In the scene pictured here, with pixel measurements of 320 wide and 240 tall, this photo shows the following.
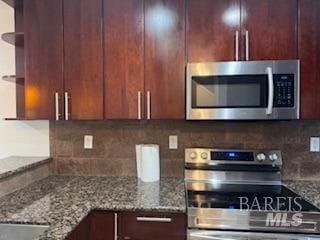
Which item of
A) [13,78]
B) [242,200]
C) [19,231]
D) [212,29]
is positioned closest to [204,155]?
[242,200]

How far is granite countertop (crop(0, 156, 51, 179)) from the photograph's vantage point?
6.31ft

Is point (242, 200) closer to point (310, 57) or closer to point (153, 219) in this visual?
point (153, 219)

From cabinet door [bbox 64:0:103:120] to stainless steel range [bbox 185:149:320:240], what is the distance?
0.83 metres

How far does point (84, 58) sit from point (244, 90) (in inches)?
45.4

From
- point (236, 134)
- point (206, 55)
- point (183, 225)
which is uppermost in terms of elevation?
point (206, 55)

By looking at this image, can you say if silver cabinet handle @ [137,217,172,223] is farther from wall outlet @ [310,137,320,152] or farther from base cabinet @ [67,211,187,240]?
wall outlet @ [310,137,320,152]

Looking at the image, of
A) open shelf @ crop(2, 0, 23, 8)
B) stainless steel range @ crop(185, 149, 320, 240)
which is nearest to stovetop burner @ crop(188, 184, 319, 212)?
stainless steel range @ crop(185, 149, 320, 240)

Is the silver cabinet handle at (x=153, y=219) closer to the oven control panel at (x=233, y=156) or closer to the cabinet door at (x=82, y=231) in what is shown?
the cabinet door at (x=82, y=231)

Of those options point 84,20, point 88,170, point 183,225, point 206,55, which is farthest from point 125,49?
point 183,225

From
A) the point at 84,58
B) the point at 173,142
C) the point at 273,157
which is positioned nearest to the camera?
the point at 84,58

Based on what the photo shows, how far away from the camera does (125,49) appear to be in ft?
6.93

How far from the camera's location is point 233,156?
228cm

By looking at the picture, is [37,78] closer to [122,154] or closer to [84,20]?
[84,20]

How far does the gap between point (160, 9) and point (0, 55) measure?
4.60 ft
